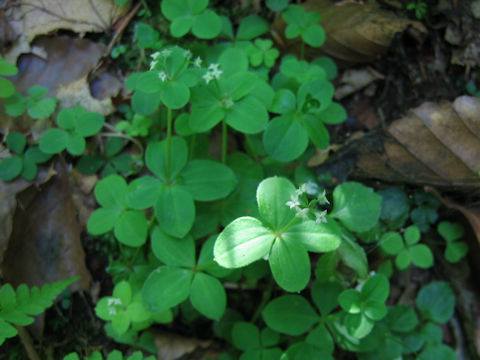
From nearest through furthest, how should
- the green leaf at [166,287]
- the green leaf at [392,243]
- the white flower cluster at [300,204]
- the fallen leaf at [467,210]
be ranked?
the white flower cluster at [300,204] → the green leaf at [166,287] → the fallen leaf at [467,210] → the green leaf at [392,243]

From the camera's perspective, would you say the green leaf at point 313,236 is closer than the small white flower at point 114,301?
Yes

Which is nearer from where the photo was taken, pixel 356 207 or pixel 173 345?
pixel 356 207

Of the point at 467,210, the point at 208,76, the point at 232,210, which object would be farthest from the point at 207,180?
the point at 467,210

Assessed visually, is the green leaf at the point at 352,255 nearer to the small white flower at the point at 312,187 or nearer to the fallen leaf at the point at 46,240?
the small white flower at the point at 312,187

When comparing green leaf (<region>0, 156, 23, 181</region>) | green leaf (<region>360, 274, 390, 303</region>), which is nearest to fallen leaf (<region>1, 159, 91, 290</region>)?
green leaf (<region>0, 156, 23, 181</region>)

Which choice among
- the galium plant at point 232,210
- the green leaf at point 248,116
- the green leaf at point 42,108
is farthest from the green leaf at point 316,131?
the green leaf at point 42,108

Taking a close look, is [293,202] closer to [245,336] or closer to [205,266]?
[205,266]

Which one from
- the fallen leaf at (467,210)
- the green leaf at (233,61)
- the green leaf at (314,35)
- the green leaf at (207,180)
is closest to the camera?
the green leaf at (207,180)
